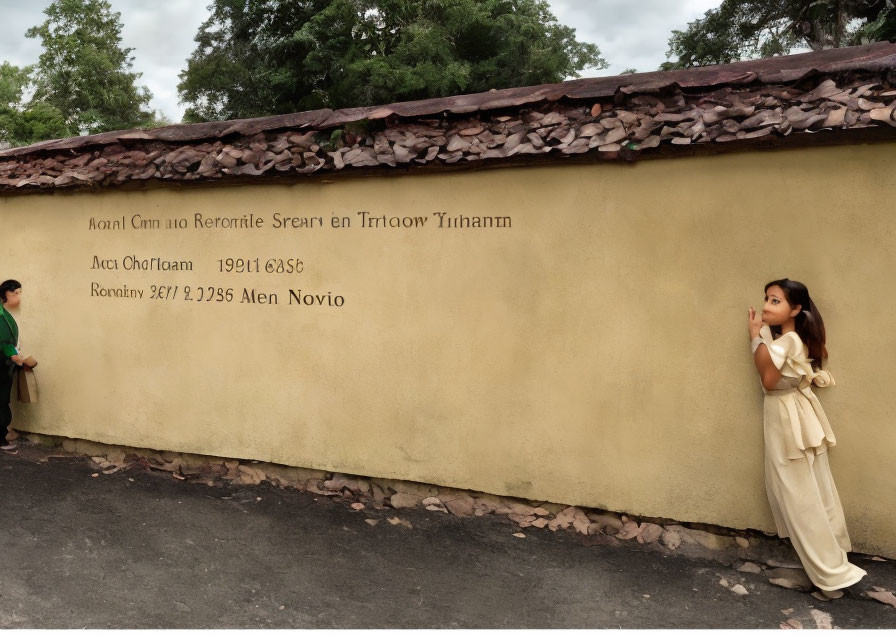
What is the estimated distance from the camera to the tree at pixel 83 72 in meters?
30.7

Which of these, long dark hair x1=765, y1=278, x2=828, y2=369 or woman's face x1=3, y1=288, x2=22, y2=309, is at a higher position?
long dark hair x1=765, y1=278, x2=828, y2=369

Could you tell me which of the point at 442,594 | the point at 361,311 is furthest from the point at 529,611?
the point at 361,311

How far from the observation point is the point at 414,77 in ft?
59.6

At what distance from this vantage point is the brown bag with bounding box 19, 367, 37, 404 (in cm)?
627

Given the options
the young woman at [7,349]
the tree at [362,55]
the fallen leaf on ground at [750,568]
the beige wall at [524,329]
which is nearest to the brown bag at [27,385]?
the young woman at [7,349]

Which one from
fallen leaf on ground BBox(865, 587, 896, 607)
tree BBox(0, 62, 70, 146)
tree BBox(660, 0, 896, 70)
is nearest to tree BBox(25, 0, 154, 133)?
tree BBox(0, 62, 70, 146)

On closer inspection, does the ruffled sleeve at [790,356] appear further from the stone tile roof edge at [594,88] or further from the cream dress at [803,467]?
the stone tile roof edge at [594,88]

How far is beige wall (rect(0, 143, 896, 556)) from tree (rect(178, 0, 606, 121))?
1384 centimetres

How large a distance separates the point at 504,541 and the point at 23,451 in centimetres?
465

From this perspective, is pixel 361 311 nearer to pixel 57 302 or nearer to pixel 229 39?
pixel 57 302

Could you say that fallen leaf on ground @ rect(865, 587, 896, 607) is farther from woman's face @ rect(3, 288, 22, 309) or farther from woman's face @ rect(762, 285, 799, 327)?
woman's face @ rect(3, 288, 22, 309)

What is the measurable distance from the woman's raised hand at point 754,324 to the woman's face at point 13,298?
6277 mm

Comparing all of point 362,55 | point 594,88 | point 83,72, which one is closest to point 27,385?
point 594,88

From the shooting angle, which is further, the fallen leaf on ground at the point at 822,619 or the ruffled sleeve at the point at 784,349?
the ruffled sleeve at the point at 784,349
